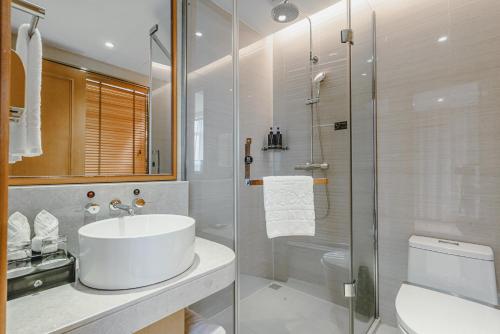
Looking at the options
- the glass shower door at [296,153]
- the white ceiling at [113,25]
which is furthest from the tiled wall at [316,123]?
the white ceiling at [113,25]

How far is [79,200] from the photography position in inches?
40.4

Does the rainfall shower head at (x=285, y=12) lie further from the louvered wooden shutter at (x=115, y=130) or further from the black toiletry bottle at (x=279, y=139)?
the louvered wooden shutter at (x=115, y=130)

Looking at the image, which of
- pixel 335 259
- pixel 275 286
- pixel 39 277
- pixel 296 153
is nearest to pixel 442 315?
pixel 335 259

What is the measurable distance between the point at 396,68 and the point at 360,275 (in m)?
1.46

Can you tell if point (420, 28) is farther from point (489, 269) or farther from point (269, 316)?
point (269, 316)

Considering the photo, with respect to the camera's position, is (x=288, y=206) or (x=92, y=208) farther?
(x=288, y=206)

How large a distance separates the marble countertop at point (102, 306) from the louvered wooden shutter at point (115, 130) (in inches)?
23.2

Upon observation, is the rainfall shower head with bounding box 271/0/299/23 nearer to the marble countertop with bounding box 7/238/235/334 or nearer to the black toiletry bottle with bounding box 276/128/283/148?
the black toiletry bottle with bounding box 276/128/283/148

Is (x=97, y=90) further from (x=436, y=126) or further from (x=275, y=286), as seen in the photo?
(x=436, y=126)

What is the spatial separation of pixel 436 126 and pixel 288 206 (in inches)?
43.0

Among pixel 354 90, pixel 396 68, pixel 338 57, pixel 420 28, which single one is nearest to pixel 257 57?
pixel 338 57

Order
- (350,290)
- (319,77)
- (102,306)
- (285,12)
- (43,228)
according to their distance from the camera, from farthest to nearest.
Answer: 1. (319,77)
2. (285,12)
3. (350,290)
4. (43,228)
5. (102,306)

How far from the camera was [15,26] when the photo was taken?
0.73m

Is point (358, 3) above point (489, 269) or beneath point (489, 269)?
above
